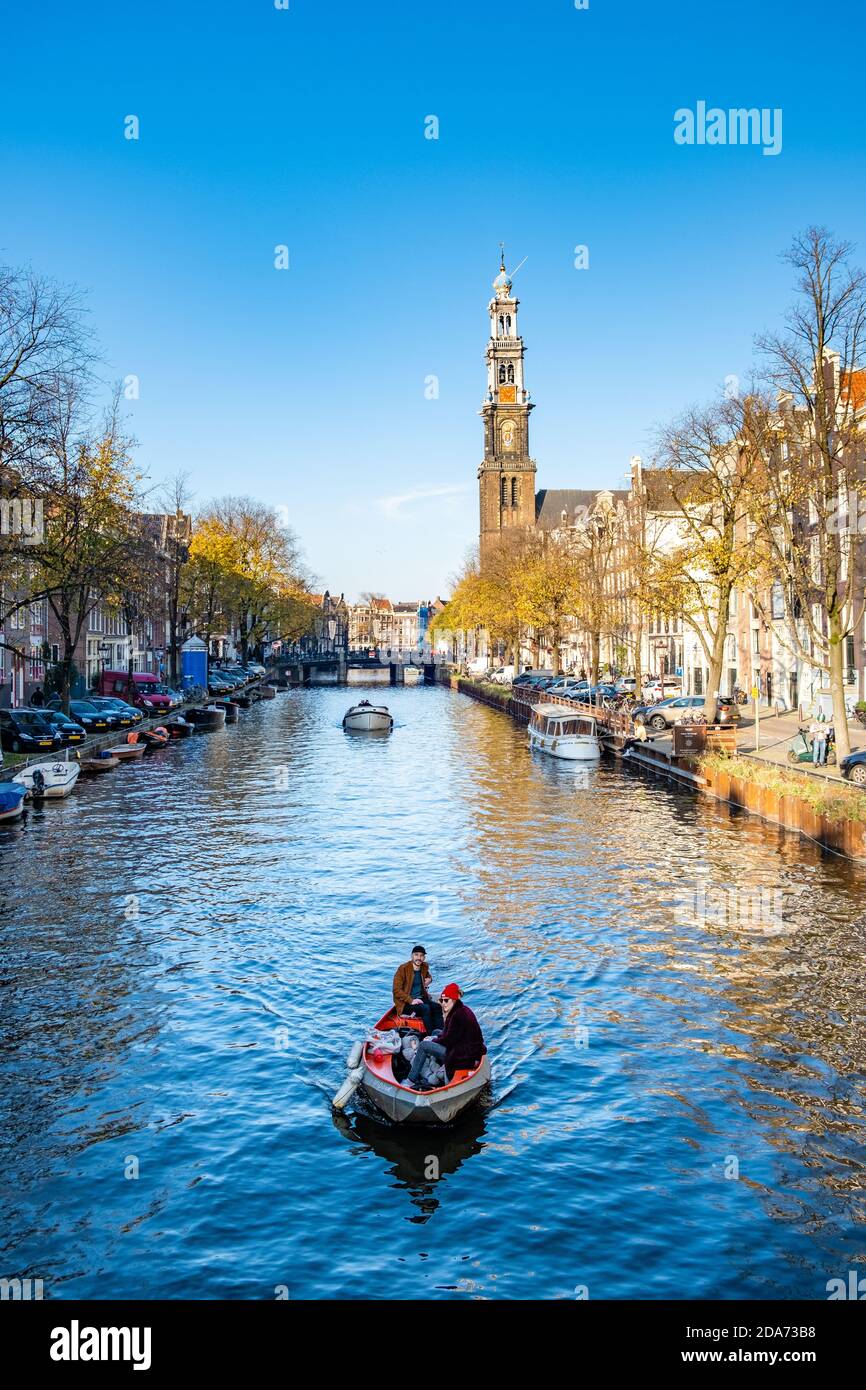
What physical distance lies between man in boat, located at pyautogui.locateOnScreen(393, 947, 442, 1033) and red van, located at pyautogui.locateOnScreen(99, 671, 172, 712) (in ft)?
219

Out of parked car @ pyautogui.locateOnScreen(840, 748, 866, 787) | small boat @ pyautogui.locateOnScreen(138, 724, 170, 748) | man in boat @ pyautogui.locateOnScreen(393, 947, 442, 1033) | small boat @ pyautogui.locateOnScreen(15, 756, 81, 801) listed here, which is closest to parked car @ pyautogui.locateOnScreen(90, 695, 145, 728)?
small boat @ pyautogui.locateOnScreen(138, 724, 170, 748)

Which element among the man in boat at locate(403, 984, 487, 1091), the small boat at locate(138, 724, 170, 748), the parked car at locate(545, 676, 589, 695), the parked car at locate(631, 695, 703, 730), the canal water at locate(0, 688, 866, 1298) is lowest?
the canal water at locate(0, 688, 866, 1298)

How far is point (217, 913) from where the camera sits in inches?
1171

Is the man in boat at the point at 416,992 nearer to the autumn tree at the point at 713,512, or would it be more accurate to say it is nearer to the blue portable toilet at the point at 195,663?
the autumn tree at the point at 713,512

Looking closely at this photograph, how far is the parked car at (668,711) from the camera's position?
68250 millimetres

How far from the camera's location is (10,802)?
1615 inches

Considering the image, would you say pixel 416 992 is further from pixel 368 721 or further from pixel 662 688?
pixel 662 688

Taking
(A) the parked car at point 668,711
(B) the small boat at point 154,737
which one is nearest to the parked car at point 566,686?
(A) the parked car at point 668,711

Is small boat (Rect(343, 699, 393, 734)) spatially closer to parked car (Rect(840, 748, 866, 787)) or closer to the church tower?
parked car (Rect(840, 748, 866, 787))

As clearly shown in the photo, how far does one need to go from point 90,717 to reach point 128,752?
4539mm

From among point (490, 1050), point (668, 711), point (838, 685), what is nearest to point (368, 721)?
point (668, 711)

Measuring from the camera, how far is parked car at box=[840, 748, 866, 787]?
38.6 meters
